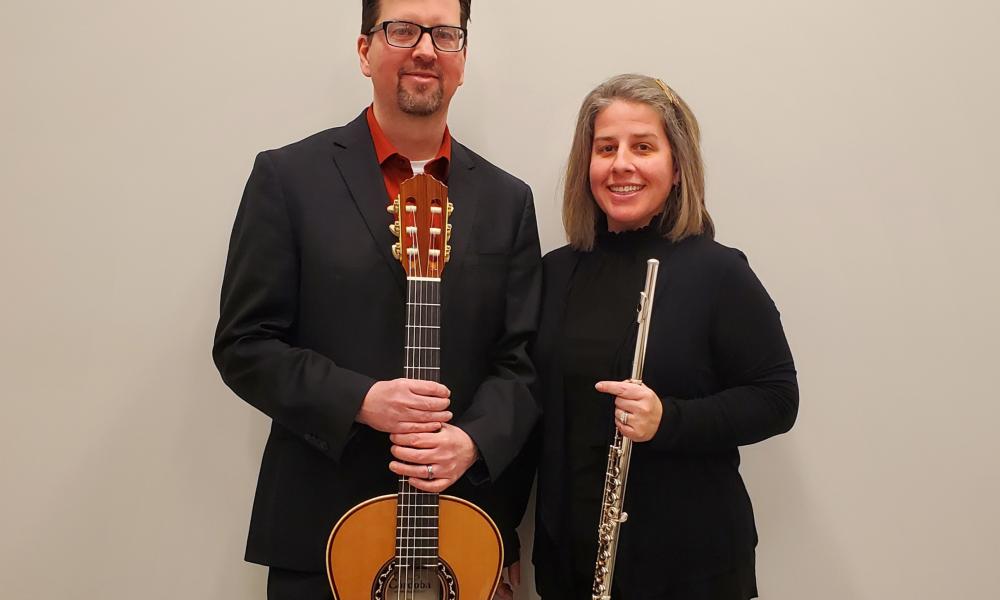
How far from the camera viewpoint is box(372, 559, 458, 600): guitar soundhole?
Answer: 1407 mm

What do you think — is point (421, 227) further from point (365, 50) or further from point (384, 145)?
point (365, 50)

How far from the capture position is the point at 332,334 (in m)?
1.52

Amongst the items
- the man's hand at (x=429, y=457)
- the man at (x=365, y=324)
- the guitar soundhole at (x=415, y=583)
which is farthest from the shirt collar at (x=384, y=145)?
the guitar soundhole at (x=415, y=583)

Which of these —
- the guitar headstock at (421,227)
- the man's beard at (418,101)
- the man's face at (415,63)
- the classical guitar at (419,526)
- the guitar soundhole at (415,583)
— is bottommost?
the guitar soundhole at (415,583)

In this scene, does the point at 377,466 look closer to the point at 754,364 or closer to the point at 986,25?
the point at 754,364

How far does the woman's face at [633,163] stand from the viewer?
162 centimetres

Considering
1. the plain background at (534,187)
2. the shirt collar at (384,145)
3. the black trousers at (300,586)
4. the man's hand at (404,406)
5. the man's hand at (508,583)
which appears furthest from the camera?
the plain background at (534,187)

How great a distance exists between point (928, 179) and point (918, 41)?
373mm

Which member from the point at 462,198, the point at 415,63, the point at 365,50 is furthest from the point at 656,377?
the point at 365,50

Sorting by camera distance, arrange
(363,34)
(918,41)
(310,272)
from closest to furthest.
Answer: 1. (310,272)
2. (363,34)
3. (918,41)

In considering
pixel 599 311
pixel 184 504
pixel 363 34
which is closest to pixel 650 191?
pixel 599 311

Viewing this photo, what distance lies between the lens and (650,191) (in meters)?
1.63

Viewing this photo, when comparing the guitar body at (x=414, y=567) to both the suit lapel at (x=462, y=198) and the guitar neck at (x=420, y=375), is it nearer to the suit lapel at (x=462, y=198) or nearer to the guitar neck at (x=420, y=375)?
the guitar neck at (x=420, y=375)

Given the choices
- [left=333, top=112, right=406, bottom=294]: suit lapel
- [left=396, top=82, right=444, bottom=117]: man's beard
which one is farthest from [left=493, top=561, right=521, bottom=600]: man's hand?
[left=396, top=82, right=444, bottom=117]: man's beard
